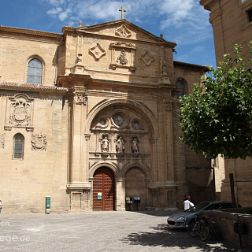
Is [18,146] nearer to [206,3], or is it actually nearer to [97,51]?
[97,51]

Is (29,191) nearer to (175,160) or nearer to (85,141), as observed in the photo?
(85,141)

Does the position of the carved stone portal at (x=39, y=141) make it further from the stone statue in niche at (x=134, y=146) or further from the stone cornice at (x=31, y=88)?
the stone statue in niche at (x=134, y=146)

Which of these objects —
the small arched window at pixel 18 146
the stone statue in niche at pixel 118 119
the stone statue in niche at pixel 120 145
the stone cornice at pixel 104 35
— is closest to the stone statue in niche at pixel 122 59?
the stone cornice at pixel 104 35

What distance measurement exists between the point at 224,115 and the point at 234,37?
10141 mm

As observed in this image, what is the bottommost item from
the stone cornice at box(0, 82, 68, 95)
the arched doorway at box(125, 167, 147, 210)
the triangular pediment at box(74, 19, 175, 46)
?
the arched doorway at box(125, 167, 147, 210)

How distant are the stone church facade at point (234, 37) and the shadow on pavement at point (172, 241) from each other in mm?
5381

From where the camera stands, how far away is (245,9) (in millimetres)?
19219

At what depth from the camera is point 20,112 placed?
74.5ft

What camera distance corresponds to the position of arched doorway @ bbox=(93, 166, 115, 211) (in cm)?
2450

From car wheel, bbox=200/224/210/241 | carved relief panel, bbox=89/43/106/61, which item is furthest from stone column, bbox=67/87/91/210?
car wheel, bbox=200/224/210/241

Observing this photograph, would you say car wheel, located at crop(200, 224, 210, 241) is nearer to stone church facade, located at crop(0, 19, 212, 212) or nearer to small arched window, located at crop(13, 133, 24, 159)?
stone church facade, located at crop(0, 19, 212, 212)

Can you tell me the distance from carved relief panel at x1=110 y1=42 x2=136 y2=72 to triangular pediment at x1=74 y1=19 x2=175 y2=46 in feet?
2.71

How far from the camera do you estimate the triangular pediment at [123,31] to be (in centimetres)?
2664

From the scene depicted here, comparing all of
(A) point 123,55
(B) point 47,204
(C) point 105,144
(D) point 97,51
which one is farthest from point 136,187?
(D) point 97,51
